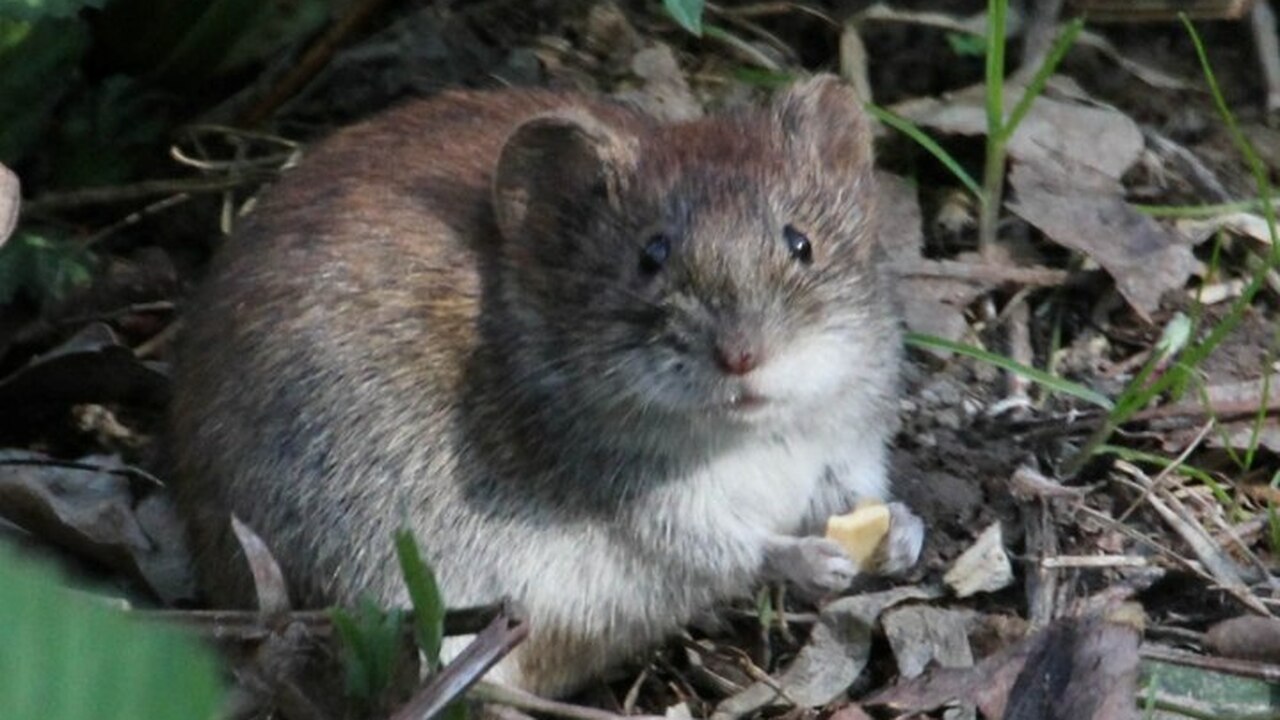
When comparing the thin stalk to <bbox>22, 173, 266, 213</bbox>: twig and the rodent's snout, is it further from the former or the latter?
<bbox>22, 173, 266, 213</bbox>: twig

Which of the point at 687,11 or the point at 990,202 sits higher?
the point at 687,11

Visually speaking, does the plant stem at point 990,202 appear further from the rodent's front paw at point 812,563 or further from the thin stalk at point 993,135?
the rodent's front paw at point 812,563

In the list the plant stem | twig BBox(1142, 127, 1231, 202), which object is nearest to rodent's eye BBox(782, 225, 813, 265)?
the plant stem

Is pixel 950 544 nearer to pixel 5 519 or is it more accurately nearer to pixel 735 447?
pixel 735 447

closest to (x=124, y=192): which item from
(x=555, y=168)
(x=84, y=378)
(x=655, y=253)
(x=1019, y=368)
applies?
(x=84, y=378)

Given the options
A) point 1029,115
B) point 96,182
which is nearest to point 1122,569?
point 1029,115

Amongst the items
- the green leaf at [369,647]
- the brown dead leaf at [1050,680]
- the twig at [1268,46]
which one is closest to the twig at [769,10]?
the twig at [1268,46]

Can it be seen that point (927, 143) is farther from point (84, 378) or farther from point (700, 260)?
point (84, 378)
